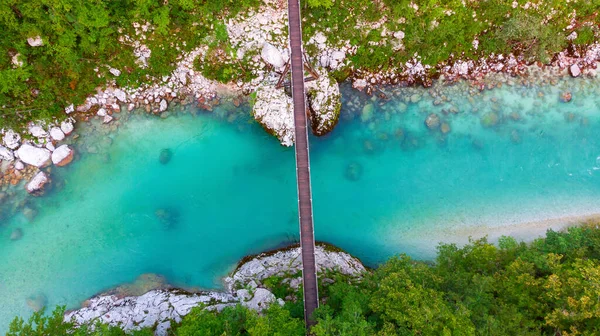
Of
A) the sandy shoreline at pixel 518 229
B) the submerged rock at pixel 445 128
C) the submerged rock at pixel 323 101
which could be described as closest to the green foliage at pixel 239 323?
the submerged rock at pixel 323 101

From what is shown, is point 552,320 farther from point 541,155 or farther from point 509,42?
point 509,42

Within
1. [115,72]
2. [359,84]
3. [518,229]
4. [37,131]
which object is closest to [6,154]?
[37,131]

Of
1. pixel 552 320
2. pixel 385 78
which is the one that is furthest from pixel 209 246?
pixel 552 320

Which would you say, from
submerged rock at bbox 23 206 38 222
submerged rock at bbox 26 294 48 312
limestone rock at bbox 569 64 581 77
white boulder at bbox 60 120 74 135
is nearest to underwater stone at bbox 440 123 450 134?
limestone rock at bbox 569 64 581 77

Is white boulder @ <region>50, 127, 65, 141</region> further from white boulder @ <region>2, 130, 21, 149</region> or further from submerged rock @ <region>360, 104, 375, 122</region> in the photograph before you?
submerged rock @ <region>360, 104, 375, 122</region>

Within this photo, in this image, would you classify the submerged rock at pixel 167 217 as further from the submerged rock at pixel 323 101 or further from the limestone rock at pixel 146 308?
the submerged rock at pixel 323 101

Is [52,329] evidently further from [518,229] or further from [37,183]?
[518,229]
